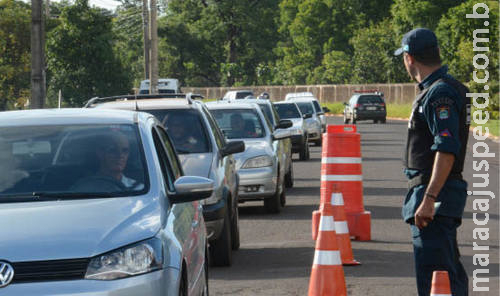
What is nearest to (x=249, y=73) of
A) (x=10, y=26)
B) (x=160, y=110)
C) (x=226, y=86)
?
(x=226, y=86)

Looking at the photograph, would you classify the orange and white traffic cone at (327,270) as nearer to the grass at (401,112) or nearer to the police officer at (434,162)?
the police officer at (434,162)

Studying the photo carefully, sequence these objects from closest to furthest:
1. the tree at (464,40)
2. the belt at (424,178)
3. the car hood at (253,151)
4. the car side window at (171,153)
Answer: the belt at (424,178) < the car side window at (171,153) < the car hood at (253,151) < the tree at (464,40)

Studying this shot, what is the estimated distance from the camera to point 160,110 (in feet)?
39.1

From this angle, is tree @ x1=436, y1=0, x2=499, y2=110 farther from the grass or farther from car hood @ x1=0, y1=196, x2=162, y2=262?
car hood @ x1=0, y1=196, x2=162, y2=262

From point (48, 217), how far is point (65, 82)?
5246 centimetres

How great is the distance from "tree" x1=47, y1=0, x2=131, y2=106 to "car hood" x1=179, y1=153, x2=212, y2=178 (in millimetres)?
46845

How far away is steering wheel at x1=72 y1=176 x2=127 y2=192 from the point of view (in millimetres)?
6578

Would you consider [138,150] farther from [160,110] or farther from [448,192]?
[160,110]

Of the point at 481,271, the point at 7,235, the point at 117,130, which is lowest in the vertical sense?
the point at 481,271

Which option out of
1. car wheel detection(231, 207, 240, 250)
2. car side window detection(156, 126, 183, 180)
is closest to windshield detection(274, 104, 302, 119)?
car wheel detection(231, 207, 240, 250)

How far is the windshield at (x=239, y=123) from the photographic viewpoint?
17.1m

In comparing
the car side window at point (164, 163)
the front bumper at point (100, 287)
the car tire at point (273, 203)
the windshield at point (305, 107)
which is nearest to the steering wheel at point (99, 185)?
the car side window at point (164, 163)

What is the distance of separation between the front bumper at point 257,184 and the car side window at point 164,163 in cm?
809

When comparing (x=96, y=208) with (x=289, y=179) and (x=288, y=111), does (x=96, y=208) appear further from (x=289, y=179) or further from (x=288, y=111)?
(x=288, y=111)
